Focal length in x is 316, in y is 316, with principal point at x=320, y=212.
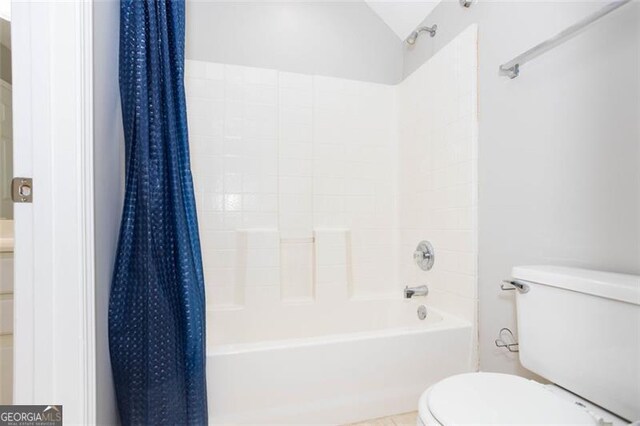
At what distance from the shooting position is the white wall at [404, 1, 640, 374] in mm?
969

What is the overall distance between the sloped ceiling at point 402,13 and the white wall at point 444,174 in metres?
0.33

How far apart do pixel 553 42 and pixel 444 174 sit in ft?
2.45

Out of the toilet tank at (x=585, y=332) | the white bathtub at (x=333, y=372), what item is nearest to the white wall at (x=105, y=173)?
the white bathtub at (x=333, y=372)

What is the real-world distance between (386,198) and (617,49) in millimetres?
1398

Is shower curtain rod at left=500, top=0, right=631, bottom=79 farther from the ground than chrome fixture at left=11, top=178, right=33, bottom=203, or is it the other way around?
shower curtain rod at left=500, top=0, right=631, bottom=79

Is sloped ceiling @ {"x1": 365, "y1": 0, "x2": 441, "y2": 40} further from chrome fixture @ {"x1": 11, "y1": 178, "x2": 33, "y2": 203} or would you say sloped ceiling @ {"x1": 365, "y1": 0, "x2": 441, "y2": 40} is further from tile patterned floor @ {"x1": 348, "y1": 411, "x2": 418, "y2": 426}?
tile patterned floor @ {"x1": 348, "y1": 411, "x2": 418, "y2": 426}

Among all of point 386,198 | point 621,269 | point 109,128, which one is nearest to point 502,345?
point 621,269

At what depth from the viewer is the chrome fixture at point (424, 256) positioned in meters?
1.85

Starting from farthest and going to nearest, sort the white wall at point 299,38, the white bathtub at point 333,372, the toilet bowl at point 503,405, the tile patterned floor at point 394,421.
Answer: the white wall at point 299,38
the tile patterned floor at point 394,421
the white bathtub at point 333,372
the toilet bowl at point 503,405

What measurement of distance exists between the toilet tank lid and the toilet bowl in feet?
1.02

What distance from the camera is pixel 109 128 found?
4.00ft

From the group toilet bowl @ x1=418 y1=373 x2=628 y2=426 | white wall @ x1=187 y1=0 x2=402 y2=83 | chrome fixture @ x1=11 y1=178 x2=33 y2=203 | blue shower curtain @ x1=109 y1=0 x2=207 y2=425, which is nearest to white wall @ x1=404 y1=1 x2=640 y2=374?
toilet bowl @ x1=418 y1=373 x2=628 y2=426

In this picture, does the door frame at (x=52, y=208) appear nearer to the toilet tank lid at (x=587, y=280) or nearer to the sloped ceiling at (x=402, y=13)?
the toilet tank lid at (x=587, y=280)

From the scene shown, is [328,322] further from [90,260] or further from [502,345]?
[90,260]
